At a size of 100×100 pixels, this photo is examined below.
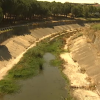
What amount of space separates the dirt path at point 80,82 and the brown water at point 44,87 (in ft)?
5.91

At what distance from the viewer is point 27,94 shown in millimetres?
30453

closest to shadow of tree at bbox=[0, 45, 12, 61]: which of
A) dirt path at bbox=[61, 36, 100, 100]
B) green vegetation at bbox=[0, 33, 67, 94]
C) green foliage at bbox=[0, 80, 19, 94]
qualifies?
green vegetation at bbox=[0, 33, 67, 94]

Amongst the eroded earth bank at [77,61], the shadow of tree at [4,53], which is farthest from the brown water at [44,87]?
the shadow of tree at [4,53]

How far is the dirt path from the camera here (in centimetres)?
3077

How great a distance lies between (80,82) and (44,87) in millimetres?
6609

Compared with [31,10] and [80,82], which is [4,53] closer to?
[80,82]

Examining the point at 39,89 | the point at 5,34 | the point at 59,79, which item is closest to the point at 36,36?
the point at 5,34

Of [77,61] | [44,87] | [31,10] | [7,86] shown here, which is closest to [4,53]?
[7,86]

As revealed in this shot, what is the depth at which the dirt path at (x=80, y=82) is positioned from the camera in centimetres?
3077

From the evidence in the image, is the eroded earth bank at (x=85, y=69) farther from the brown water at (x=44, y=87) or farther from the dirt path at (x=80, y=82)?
the brown water at (x=44, y=87)

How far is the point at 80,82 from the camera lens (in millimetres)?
35188

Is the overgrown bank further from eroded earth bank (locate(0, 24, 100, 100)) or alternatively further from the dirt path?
the dirt path

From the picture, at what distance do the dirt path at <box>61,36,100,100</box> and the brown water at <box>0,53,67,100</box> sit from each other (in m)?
1.80

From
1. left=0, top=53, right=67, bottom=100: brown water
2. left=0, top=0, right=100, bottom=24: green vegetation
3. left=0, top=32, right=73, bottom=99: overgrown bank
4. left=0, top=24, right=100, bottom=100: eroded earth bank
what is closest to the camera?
left=0, top=53, right=67, bottom=100: brown water
